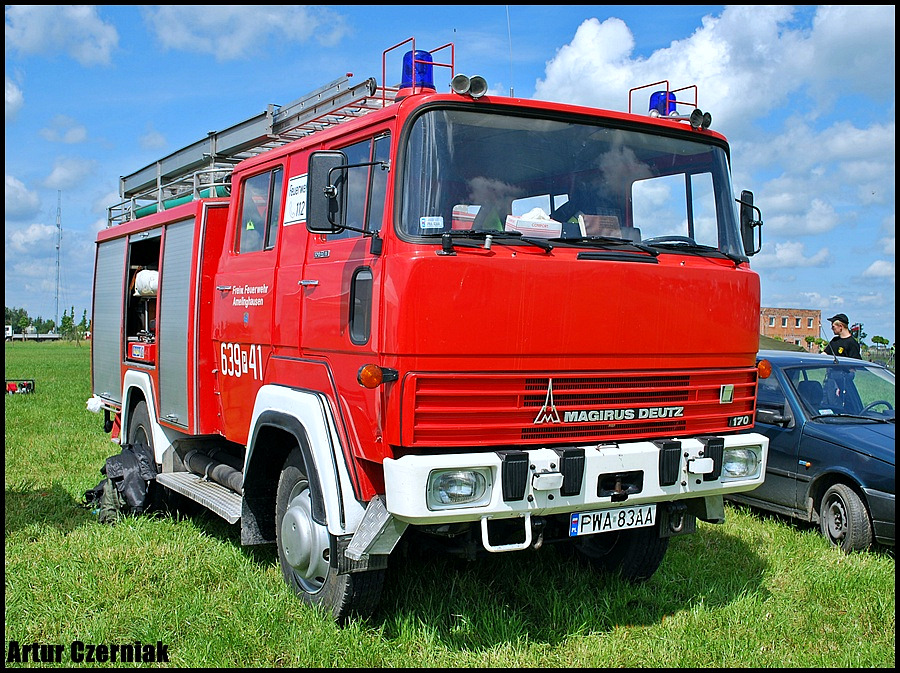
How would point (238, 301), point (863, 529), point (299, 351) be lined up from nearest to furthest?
point (299, 351)
point (238, 301)
point (863, 529)

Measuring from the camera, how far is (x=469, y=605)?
529 centimetres

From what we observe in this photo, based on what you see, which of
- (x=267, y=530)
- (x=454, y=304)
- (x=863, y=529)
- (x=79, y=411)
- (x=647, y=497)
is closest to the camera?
(x=454, y=304)

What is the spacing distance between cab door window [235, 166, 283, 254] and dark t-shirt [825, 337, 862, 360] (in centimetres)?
786

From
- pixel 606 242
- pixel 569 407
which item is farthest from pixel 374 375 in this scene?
pixel 606 242

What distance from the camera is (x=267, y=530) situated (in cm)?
571

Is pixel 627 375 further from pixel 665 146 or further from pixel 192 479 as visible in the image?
pixel 192 479

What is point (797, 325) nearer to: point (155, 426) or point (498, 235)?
point (155, 426)

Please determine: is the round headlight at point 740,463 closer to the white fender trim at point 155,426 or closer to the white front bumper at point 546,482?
the white front bumper at point 546,482

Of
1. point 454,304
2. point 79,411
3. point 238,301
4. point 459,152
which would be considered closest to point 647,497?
point 454,304

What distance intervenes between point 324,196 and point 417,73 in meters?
0.93

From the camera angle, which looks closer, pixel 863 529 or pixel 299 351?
pixel 299 351

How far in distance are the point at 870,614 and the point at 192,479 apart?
4.96 metres

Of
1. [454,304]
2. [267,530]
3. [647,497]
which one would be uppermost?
[454,304]

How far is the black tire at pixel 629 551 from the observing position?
5.78 m
